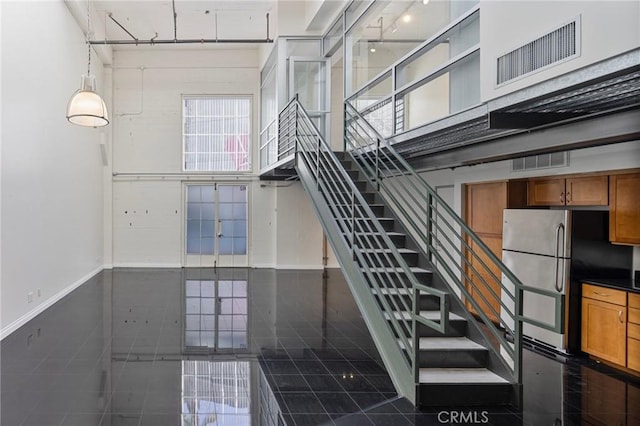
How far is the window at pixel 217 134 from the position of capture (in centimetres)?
1146

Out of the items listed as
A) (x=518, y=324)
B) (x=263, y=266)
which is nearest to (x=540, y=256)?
(x=518, y=324)

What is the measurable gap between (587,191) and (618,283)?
1.01 meters

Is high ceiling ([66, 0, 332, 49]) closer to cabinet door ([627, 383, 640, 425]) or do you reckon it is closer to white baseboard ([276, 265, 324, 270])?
white baseboard ([276, 265, 324, 270])

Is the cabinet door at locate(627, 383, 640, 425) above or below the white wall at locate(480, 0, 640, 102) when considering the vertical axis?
below

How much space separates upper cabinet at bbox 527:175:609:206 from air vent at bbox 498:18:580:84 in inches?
87.4

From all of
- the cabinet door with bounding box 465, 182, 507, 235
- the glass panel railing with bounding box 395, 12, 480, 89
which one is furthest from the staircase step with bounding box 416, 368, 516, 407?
the glass panel railing with bounding box 395, 12, 480, 89

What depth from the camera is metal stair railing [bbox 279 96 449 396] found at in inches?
128

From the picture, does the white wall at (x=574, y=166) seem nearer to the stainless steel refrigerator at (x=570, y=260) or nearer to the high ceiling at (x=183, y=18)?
the stainless steel refrigerator at (x=570, y=260)

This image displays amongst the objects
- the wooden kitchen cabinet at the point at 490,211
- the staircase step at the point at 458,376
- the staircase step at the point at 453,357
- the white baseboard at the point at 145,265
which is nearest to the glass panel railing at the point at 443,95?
the wooden kitchen cabinet at the point at 490,211

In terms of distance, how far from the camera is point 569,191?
192 inches

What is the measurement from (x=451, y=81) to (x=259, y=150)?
7.55 m

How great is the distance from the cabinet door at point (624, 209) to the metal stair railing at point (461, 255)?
1.19 metres

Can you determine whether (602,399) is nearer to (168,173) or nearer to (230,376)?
(230,376)

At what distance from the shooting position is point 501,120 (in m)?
3.36
